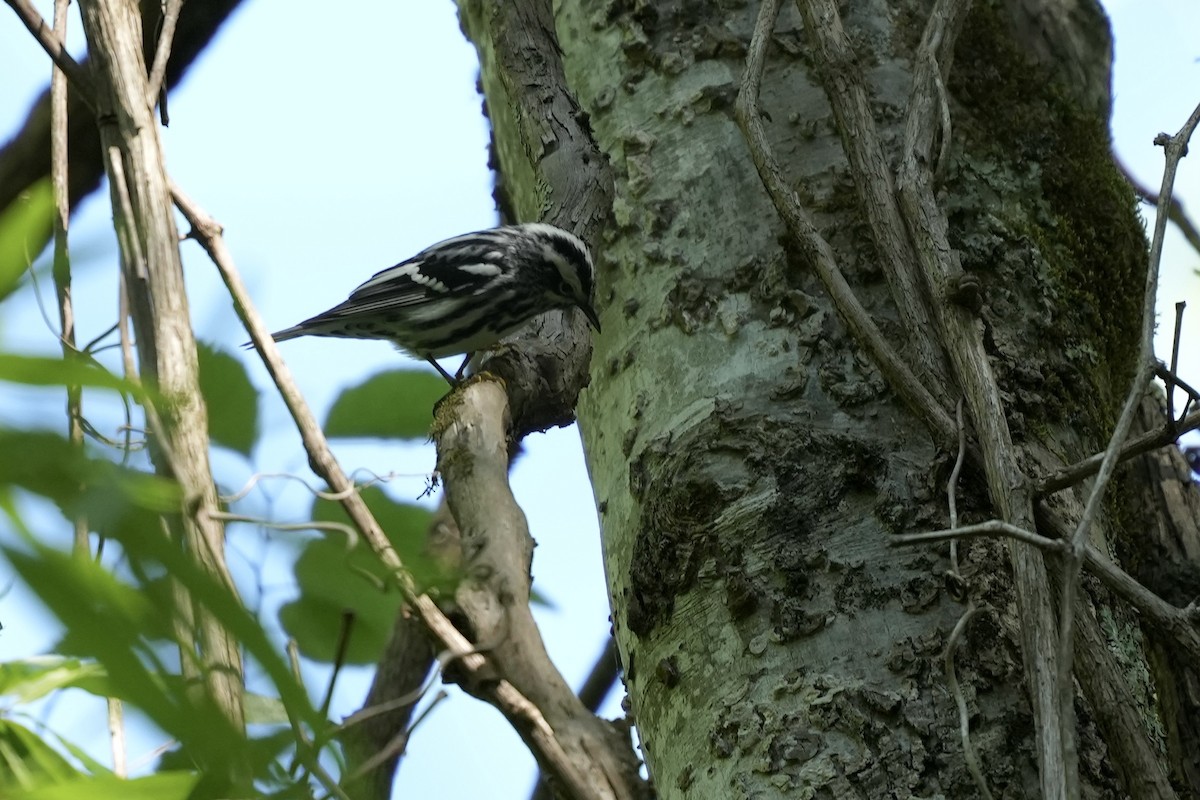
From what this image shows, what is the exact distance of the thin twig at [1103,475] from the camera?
151 cm

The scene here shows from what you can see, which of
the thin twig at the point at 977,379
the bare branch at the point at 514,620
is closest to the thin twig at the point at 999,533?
the thin twig at the point at 977,379

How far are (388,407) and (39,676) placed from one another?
0.93 meters

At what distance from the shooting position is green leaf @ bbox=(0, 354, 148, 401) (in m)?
0.58

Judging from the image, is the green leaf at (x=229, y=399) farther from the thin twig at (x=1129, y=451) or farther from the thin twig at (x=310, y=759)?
the thin twig at (x=1129, y=451)

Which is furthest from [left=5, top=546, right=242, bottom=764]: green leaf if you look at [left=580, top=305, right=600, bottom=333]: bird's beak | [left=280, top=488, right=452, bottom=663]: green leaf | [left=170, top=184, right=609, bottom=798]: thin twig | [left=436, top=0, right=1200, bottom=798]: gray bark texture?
[left=580, top=305, right=600, bottom=333]: bird's beak

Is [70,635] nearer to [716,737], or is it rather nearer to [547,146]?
[716,737]

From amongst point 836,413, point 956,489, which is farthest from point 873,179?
point 956,489

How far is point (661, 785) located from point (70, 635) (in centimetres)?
181

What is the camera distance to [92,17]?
51.9 inches

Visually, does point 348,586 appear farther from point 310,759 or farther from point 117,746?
point 117,746

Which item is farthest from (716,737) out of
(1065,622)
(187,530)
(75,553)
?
(75,553)

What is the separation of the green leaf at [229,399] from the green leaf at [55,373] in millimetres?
223

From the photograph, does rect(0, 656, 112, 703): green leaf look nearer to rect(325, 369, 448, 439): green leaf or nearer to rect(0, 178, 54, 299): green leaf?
rect(0, 178, 54, 299): green leaf

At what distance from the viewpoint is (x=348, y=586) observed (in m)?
0.85
